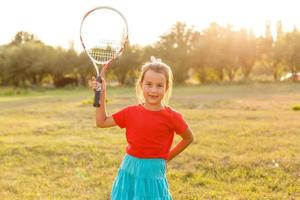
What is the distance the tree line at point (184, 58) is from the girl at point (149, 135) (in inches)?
1859

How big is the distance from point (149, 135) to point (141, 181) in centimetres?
39

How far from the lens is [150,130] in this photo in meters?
4.03

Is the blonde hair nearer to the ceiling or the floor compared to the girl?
nearer to the ceiling

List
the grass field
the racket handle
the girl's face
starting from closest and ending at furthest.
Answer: the racket handle < the girl's face < the grass field

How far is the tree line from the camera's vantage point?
51188 mm

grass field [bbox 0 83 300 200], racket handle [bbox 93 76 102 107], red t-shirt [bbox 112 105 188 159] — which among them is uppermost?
racket handle [bbox 93 76 102 107]

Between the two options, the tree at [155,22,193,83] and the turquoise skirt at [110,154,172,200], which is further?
the tree at [155,22,193,83]

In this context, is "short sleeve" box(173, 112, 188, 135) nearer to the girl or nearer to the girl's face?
the girl

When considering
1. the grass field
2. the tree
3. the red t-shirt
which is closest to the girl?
the red t-shirt

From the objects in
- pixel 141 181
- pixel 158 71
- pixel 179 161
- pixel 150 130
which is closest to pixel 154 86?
pixel 158 71

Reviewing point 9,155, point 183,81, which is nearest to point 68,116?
point 9,155

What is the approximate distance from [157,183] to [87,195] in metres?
2.84

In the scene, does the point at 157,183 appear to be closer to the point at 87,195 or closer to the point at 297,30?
the point at 87,195

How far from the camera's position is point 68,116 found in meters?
17.0
